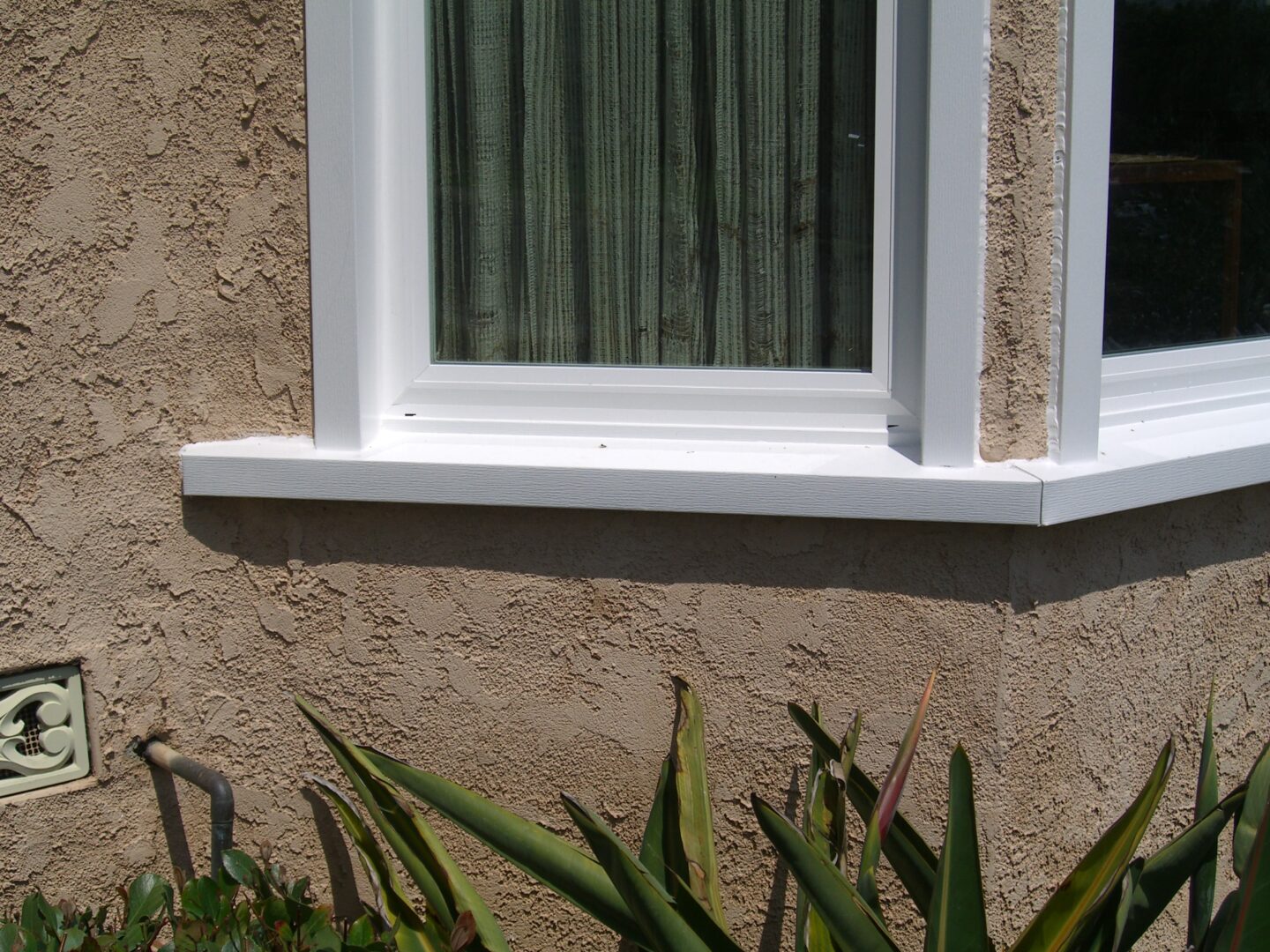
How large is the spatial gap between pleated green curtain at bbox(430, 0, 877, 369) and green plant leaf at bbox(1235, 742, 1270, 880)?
93cm

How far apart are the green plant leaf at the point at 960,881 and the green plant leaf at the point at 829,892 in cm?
8

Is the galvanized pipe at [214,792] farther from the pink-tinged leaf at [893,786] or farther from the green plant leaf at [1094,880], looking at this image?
the green plant leaf at [1094,880]

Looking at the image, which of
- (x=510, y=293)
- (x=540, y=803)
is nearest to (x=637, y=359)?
(x=510, y=293)

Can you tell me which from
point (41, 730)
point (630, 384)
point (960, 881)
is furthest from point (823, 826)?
point (41, 730)

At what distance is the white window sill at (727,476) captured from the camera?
1.97 metres

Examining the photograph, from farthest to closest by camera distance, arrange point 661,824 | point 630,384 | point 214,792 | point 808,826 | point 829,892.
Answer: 1. point 630,384
2. point 214,792
3. point 661,824
4. point 808,826
5. point 829,892

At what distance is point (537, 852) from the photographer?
1.73 meters

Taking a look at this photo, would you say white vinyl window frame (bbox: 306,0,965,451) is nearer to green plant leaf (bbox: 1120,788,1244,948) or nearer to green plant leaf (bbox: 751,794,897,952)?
green plant leaf (bbox: 1120,788,1244,948)

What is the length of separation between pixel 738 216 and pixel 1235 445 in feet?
3.31

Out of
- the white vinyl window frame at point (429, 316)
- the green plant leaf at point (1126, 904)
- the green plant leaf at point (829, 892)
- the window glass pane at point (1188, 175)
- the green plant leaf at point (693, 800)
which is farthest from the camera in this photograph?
the window glass pane at point (1188, 175)

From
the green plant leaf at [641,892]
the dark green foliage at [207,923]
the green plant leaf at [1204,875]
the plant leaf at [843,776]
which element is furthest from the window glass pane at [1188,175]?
the dark green foliage at [207,923]

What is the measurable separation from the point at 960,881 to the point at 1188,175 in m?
1.65

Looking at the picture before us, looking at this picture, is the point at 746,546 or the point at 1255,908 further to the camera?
the point at 746,546

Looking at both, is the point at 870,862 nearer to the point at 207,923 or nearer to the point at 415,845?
the point at 415,845
